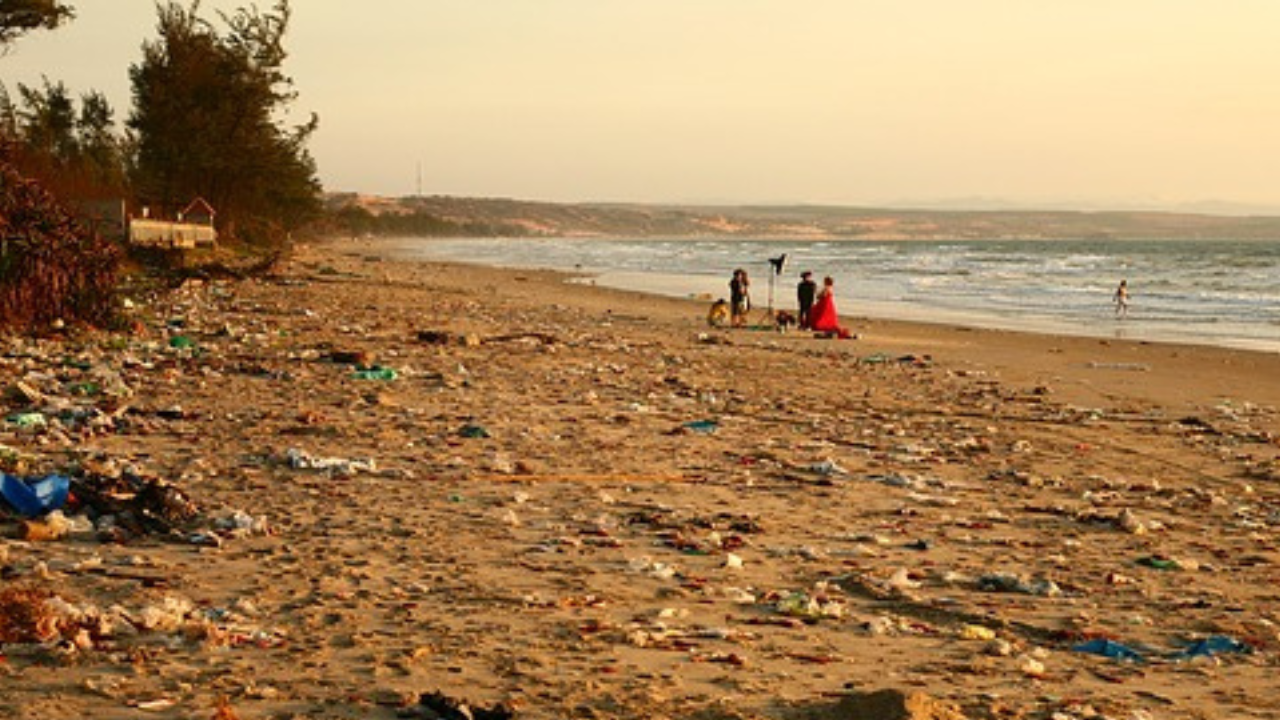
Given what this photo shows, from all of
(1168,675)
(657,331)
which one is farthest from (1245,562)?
(657,331)

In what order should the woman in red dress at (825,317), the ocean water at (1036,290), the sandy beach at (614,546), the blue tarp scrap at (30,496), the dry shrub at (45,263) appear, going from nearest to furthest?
1. the sandy beach at (614,546)
2. the blue tarp scrap at (30,496)
3. the dry shrub at (45,263)
4. the woman in red dress at (825,317)
5. the ocean water at (1036,290)

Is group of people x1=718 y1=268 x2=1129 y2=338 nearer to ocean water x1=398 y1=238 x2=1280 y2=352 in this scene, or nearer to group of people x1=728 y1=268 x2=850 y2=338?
group of people x1=728 y1=268 x2=850 y2=338

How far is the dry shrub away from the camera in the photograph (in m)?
14.6

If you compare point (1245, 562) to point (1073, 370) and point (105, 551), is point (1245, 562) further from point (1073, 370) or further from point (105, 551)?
point (1073, 370)

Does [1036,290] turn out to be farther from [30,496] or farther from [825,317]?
[30,496]

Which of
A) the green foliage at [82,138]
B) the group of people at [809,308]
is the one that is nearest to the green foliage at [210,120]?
the green foliage at [82,138]

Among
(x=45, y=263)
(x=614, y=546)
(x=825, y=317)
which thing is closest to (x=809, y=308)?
(x=825, y=317)

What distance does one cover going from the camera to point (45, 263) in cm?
1498

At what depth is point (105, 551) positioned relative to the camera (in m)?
6.25

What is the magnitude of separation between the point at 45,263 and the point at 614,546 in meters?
10.4

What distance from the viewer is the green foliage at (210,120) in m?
41.8

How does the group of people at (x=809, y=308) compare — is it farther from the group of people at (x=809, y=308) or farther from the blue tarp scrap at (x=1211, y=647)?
the blue tarp scrap at (x=1211, y=647)

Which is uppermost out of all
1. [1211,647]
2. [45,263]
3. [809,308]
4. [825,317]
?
[45,263]

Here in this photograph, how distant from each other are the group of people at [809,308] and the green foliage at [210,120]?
878 inches
